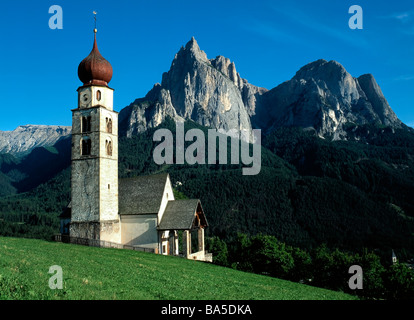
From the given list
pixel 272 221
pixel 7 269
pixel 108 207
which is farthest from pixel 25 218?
pixel 7 269

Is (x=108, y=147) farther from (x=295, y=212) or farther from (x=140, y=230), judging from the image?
(x=295, y=212)

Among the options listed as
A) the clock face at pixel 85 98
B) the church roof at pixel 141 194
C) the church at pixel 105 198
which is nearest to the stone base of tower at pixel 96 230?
the church at pixel 105 198

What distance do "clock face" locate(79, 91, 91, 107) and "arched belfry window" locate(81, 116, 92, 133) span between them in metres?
1.53

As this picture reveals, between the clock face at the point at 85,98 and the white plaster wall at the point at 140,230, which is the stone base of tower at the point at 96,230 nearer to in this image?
the white plaster wall at the point at 140,230

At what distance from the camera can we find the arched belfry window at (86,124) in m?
43.0

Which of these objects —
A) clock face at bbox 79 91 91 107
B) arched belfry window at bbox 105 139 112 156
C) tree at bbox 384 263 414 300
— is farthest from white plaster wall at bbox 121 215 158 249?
tree at bbox 384 263 414 300

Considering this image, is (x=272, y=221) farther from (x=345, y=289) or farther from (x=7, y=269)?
(x=7, y=269)

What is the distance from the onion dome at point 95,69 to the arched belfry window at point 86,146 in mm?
6350

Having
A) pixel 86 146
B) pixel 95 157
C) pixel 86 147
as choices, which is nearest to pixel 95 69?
pixel 86 146

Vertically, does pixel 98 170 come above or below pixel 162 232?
above

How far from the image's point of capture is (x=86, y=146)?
43.0m

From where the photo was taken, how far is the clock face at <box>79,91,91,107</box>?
4330cm

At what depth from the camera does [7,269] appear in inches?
677
